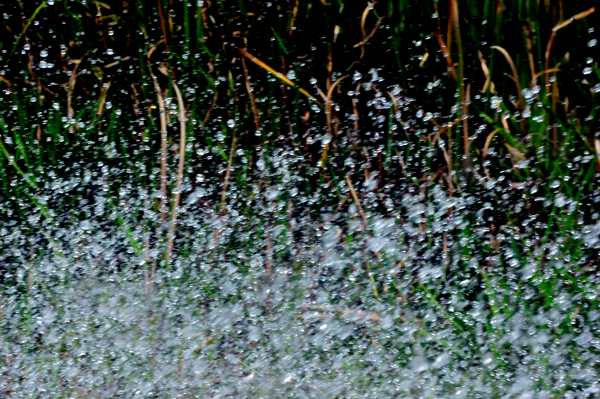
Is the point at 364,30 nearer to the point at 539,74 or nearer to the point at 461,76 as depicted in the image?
the point at 461,76

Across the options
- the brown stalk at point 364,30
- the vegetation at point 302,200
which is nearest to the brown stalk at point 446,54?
the vegetation at point 302,200

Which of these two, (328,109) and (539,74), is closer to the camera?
(539,74)

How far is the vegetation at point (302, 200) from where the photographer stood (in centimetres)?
134

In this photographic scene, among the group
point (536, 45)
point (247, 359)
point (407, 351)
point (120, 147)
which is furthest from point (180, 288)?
point (536, 45)

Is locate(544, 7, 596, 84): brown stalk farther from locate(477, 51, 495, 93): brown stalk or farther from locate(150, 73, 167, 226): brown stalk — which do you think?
locate(150, 73, 167, 226): brown stalk

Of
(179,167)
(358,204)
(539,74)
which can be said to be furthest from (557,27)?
(179,167)

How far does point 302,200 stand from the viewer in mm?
1465

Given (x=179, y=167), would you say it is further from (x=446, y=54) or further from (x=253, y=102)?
(x=446, y=54)

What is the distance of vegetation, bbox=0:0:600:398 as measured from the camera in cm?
134

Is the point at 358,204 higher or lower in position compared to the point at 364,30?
lower

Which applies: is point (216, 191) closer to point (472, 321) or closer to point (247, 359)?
point (247, 359)

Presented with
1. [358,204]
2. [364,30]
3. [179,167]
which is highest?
[364,30]

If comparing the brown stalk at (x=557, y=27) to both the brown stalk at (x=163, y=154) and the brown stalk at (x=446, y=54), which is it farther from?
the brown stalk at (x=163, y=154)

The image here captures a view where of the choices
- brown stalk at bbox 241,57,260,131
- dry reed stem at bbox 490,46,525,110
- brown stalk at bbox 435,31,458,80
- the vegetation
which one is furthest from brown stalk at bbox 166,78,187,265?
dry reed stem at bbox 490,46,525,110
